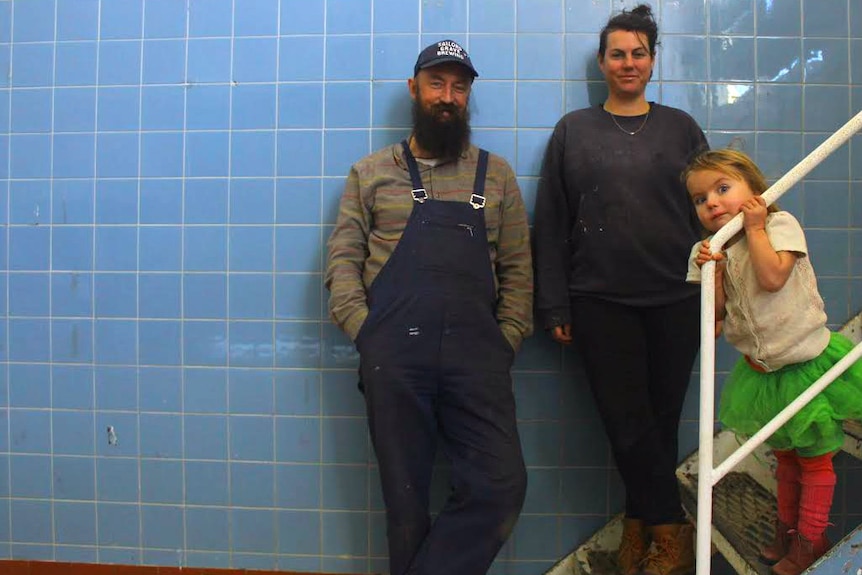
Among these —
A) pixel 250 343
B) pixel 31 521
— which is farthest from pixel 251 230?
pixel 31 521

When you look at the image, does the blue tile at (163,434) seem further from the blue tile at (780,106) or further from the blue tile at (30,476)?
the blue tile at (780,106)

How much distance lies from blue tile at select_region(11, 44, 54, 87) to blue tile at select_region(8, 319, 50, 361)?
84 centimetres

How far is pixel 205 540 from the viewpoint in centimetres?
208

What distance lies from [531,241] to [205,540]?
60.5 inches

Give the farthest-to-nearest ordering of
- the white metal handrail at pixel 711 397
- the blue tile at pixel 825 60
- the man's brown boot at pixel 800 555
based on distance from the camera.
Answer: the blue tile at pixel 825 60 → the man's brown boot at pixel 800 555 → the white metal handrail at pixel 711 397

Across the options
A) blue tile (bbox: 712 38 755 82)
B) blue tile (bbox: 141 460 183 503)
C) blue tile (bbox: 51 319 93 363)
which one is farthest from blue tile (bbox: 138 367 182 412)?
blue tile (bbox: 712 38 755 82)

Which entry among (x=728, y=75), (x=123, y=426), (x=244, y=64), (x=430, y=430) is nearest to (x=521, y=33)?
(x=728, y=75)

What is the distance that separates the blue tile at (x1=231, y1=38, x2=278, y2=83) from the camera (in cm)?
203

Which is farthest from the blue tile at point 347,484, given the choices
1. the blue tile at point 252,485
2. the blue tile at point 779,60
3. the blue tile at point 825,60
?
the blue tile at point 825,60

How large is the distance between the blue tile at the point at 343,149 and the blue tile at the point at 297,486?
3.38 ft

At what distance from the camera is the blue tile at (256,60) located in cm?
203

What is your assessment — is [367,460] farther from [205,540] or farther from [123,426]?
[123,426]

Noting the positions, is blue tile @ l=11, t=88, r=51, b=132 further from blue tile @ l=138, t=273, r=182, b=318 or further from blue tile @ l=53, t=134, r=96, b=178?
blue tile @ l=138, t=273, r=182, b=318

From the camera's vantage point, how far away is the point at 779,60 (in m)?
1.98
